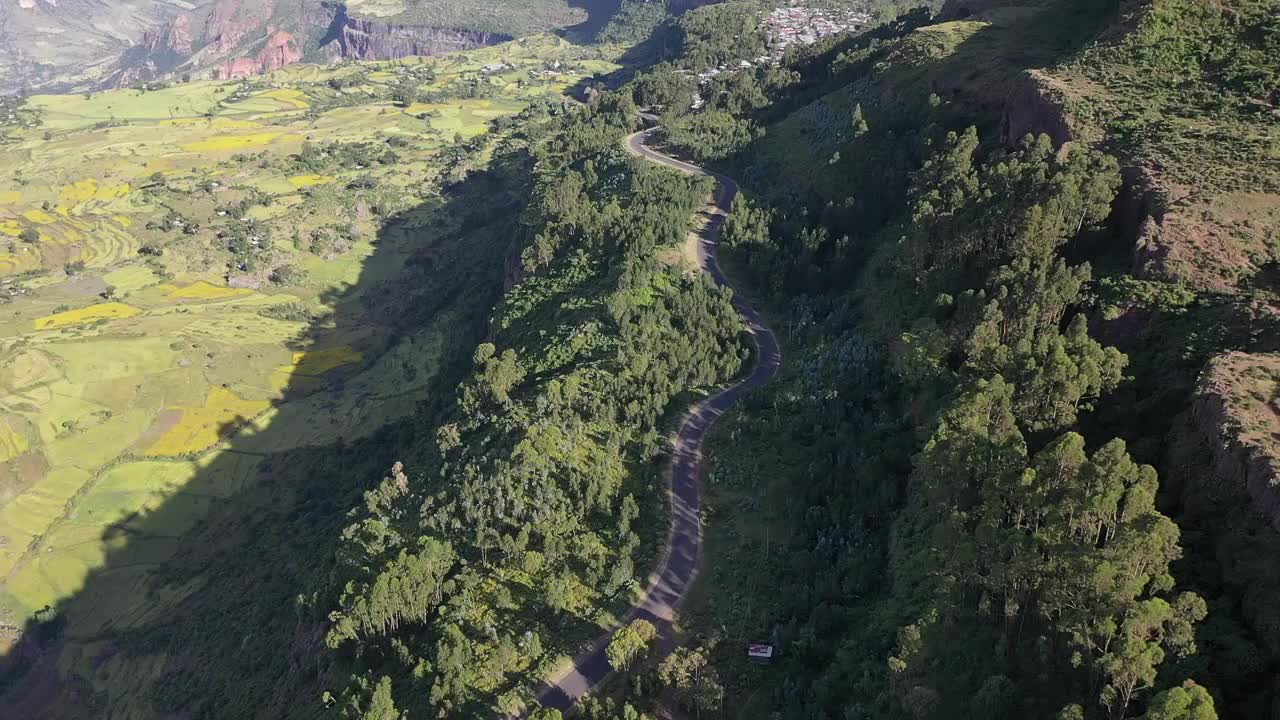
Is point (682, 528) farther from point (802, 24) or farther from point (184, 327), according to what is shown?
point (802, 24)

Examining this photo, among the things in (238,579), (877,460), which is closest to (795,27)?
(877,460)

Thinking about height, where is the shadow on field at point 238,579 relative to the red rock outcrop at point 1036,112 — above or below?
below

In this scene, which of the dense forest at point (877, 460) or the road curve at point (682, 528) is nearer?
the dense forest at point (877, 460)

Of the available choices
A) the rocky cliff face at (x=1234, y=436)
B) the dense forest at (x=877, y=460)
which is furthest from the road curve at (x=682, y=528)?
the rocky cliff face at (x=1234, y=436)

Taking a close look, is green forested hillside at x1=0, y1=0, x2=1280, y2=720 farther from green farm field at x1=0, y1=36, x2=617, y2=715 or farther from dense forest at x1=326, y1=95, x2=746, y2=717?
green farm field at x1=0, y1=36, x2=617, y2=715

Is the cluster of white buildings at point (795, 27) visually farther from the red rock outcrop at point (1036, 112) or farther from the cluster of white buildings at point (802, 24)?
the red rock outcrop at point (1036, 112)

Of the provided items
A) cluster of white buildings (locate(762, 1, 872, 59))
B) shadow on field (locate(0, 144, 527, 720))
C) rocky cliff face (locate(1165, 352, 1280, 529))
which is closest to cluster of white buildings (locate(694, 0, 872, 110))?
cluster of white buildings (locate(762, 1, 872, 59))
